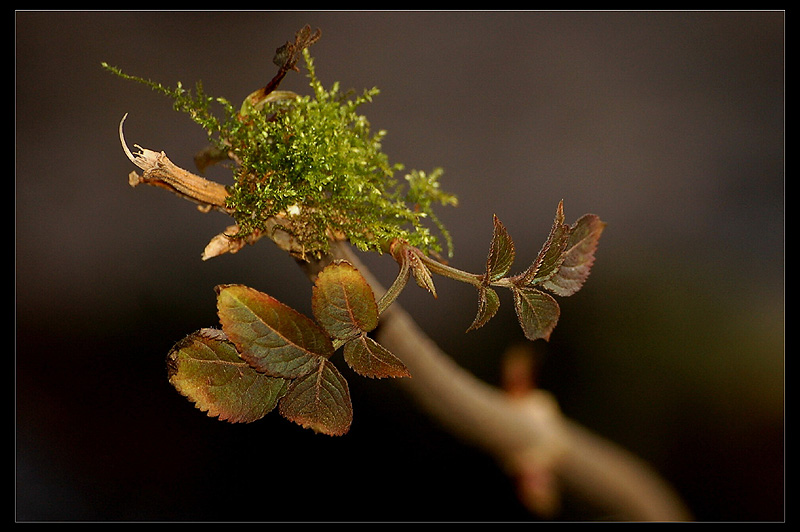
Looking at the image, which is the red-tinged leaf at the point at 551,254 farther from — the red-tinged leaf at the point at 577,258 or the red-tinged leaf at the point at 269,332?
the red-tinged leaf at the point at 269,332

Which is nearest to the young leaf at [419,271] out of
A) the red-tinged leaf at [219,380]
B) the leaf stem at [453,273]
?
the leaf stem at [453,273]

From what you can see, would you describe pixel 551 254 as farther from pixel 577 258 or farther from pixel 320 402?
pixel 320 402

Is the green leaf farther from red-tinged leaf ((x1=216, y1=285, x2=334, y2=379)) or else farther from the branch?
the branch

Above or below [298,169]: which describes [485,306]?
below

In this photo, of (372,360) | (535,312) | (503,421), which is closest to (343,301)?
(372,360)

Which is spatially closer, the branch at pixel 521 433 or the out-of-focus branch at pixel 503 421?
the out-of-focus branch at pixel 503 421

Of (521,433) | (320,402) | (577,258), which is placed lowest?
(521,433)

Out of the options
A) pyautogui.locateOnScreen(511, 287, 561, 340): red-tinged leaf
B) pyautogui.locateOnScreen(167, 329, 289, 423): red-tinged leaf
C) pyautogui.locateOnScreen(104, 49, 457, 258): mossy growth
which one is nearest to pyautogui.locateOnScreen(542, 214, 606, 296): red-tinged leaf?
pyautogui.locateOnScreen(511, 287, 561, 340): red-tinged leaf

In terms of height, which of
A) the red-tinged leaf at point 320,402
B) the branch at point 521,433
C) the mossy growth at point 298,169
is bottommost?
the branch at point 521,433
